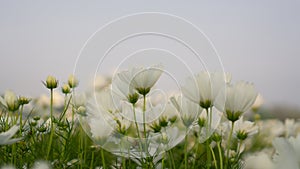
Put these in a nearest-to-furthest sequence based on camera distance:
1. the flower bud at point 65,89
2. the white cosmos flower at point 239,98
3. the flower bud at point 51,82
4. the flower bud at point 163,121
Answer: the white cosmos flower at point 239,98, the flower bud at point 163,121, the flower bud at point 51,82, the flower bud at point 65,89

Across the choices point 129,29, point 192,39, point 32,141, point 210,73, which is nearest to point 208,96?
point 210,73

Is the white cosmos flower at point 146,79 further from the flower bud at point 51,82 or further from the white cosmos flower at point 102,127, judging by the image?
the flower bud at point 51,82

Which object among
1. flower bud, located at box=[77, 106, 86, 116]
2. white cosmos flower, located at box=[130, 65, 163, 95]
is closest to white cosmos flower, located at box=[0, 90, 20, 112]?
flower bud, located at box=[77, 106, 86, 116]

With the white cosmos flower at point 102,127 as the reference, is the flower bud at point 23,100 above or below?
above

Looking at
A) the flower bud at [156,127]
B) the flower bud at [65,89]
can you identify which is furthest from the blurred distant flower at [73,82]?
the flower bud at [156,127]

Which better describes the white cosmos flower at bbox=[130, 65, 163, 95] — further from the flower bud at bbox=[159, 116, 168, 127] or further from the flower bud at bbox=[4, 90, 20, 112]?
the flower bud at bbox=[4, 90, 20, 112]

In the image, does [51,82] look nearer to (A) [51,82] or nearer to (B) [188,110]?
(A) [51,82]

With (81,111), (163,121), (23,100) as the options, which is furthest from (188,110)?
(23,100)
